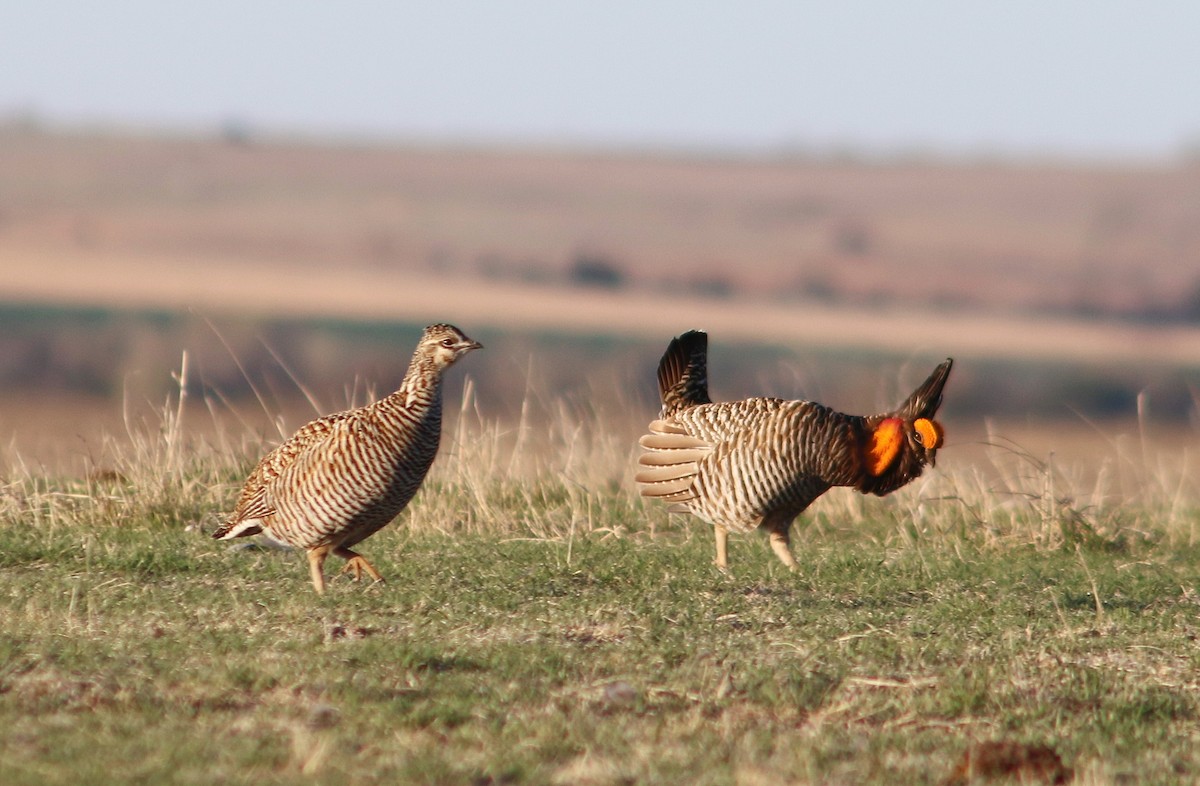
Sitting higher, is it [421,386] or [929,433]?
[421,386]

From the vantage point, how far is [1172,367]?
39438mm

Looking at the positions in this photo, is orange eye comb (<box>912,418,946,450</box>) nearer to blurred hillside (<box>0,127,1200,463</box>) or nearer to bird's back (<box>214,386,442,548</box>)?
bird's back (<box>214,386,442,548</box>)

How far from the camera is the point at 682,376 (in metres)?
7.80

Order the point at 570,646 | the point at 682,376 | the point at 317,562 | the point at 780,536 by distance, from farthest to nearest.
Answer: the point at 682,376 < the point at 780,536 < the point at 317,562 < the point at 570,646

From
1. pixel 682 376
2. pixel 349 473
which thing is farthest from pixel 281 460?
pixel 682 376

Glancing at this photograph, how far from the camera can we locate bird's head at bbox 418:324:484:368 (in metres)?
6.23

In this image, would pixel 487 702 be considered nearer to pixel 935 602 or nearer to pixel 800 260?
pixel 935 602

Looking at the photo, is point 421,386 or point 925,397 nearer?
point 421,386

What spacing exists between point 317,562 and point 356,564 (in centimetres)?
22

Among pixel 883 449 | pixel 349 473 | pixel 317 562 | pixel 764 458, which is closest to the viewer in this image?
pixel 349 473

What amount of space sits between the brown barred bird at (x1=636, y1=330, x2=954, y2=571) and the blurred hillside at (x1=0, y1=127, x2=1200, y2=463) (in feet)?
58.3

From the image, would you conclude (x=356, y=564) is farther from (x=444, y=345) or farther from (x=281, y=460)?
(x=444, y=345)

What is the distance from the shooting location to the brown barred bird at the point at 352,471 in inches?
233

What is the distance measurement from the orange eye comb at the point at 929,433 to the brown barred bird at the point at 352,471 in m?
2.04
